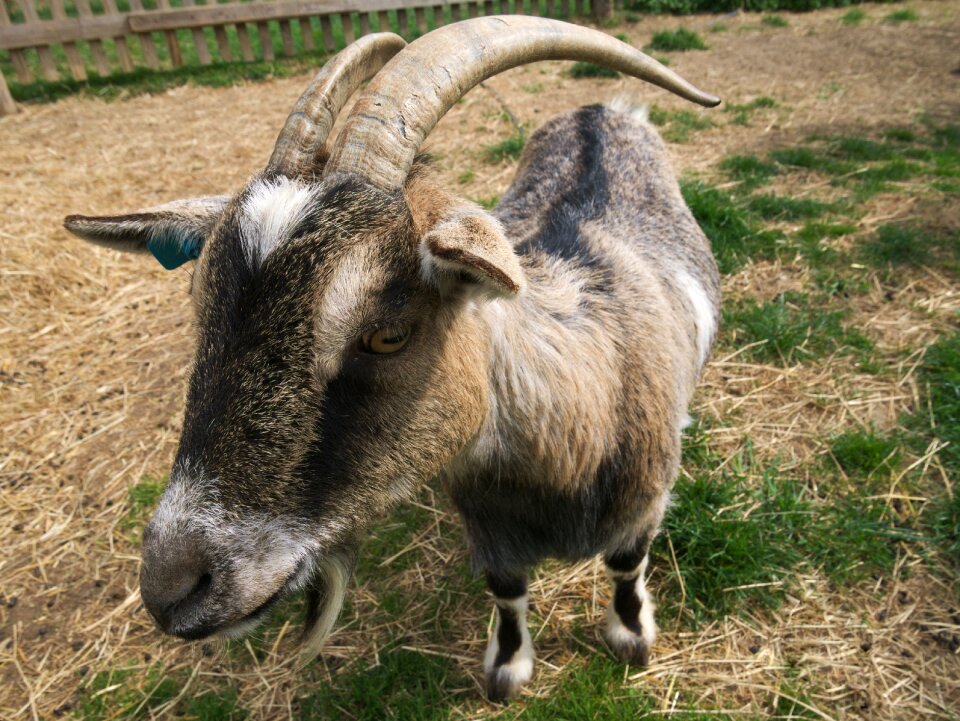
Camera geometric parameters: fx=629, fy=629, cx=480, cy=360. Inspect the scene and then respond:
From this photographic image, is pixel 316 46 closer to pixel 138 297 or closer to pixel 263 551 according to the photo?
pixel 138 297

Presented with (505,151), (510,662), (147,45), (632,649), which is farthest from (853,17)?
(510,662)

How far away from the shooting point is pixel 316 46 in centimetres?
948

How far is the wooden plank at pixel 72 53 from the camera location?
26.7 ft

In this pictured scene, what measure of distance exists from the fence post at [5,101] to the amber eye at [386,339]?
8.79 m

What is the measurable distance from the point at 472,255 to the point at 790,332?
10.3 ft

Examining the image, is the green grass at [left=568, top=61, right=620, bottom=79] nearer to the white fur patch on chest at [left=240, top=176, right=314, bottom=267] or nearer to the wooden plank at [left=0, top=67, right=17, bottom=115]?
the wooden plank at [left=0, top=67, right=17, bottom=115]

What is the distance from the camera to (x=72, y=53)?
8.35 m

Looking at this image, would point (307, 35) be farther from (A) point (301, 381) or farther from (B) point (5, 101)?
(A) point (301, 381)

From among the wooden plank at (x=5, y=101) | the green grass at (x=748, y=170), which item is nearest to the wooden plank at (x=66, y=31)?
the wooden plank at (x=5, y=101)

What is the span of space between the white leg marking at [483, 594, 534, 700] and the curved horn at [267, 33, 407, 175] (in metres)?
1.69

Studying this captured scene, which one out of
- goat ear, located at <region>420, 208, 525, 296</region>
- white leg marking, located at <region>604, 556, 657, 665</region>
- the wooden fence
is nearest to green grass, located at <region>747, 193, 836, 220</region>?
white leg marking, located at <region>604, 556, 657, 665</region>

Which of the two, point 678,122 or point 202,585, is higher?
point 202,585

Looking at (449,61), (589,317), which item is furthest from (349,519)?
(449,61)

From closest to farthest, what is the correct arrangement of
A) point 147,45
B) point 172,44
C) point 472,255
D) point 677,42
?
point 472,255 → point 147,45 → point 677,42 → point 172,44
